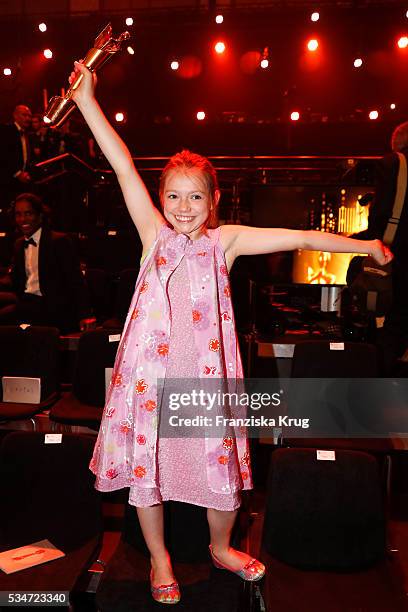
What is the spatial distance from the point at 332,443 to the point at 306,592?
95 cm

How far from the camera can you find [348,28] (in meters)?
8.62

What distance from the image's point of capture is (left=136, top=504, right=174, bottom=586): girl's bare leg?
1604 millimetres

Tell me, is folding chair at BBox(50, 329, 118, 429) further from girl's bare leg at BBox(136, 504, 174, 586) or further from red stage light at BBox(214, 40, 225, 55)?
red stage light at BBox(214, 40, 225, 55)

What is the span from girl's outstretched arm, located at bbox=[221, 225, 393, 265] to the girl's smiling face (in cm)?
11

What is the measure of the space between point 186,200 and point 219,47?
8.20 metres

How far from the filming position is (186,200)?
1672 millimetres

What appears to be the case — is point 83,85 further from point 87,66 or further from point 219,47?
point 219,47

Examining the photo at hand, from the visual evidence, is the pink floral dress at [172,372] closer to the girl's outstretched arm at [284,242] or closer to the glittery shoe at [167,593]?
the girl's outstretched arm at [284,242]

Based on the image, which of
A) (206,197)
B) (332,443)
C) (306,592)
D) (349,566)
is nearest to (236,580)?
(306,592)

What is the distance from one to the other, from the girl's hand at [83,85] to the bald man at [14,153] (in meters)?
5.27

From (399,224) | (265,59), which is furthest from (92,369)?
(265,59)

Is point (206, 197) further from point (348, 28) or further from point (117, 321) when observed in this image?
point (348, 28)

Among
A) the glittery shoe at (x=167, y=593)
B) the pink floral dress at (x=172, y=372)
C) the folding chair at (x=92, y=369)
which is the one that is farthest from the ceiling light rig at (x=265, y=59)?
the glittery shoe at (x=167, y=593)

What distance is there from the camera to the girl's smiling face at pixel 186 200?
1665 mm
